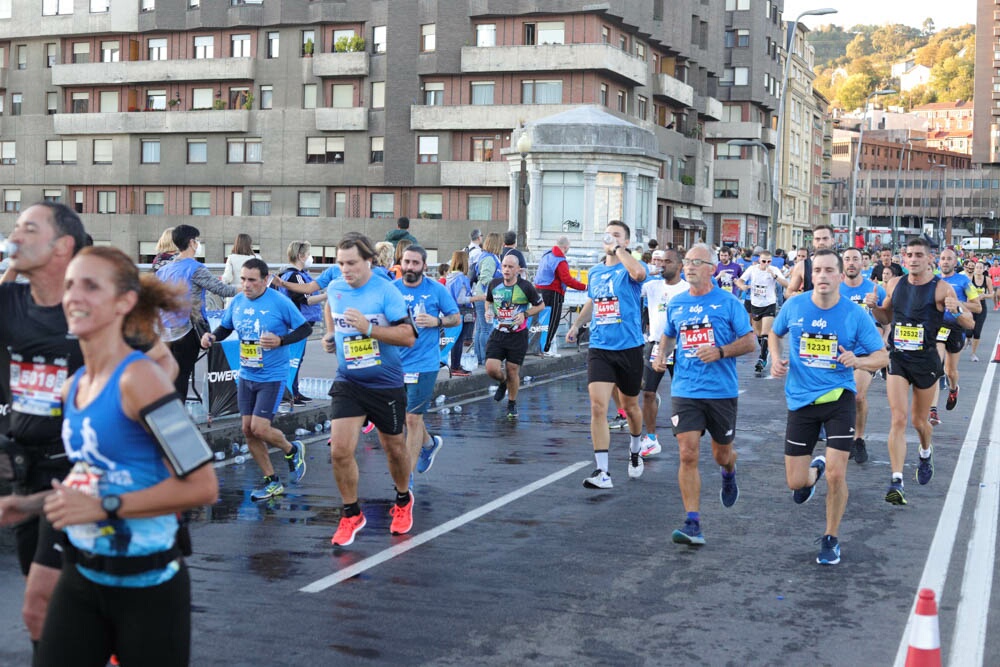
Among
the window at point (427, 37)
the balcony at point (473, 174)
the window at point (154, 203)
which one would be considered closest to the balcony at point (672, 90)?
the balcony at point (473, 174)

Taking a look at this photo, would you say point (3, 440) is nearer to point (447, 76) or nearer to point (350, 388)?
point (350, 388)

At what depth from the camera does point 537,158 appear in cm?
3697

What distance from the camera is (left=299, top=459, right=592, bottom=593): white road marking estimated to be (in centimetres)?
709

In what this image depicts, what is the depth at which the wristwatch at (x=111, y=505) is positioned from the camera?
3469 mm

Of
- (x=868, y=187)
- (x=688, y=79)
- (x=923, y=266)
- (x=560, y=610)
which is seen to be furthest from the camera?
(x=868, y=187)

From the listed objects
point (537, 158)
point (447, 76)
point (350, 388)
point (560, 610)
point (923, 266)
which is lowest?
point (560, 610)

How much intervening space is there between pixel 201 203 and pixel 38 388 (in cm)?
6026

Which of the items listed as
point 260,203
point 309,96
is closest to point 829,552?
point 309,96

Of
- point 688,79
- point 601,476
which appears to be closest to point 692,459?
point 601,476

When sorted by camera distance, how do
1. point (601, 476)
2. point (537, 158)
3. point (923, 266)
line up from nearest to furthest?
point (601, 476) < point (923, 266) < point (537, 158)

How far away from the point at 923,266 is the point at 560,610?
240 inches

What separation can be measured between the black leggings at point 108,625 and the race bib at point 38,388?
1.01 meters

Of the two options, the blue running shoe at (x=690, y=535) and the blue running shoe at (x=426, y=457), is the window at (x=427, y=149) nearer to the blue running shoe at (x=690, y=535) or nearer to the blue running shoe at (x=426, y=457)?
the blue running shoe at (x=426, y=457)

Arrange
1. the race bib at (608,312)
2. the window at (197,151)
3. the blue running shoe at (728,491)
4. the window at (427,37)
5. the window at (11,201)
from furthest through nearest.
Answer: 1. the window at (11,201)
2. the window at (197,151)
3. the window at (427,37)
4. the race bib at (608,312)
5. the blue running shoe at (728,491)
